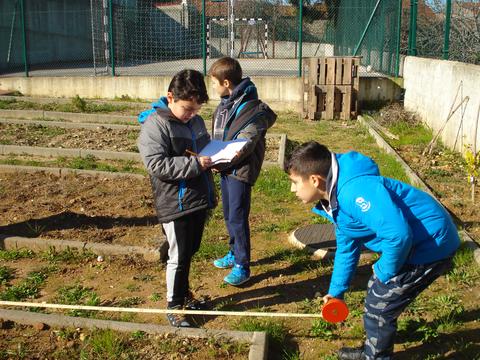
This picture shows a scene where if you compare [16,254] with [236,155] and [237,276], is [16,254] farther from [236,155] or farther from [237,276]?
[236,155]

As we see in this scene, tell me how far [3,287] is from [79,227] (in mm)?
1282

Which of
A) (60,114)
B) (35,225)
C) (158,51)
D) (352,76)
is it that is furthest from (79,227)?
(158,51)

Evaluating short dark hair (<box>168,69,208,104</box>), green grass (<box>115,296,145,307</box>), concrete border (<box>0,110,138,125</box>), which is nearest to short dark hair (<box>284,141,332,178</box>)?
short dark hair (<box>168,69,208,104</box>)

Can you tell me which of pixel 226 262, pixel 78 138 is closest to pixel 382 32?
pixel 78 138

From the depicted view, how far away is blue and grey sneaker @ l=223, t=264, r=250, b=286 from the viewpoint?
4.47m

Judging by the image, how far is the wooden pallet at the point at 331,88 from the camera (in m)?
12.1

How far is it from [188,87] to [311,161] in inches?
41.8

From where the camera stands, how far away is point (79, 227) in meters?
5.66

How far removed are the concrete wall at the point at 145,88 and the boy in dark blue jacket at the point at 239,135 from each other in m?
8.52

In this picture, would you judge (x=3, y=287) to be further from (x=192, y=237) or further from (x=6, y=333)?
(x=192, y=237)

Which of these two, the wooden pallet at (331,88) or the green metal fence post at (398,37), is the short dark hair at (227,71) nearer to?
the wooden pallet at (331,88)

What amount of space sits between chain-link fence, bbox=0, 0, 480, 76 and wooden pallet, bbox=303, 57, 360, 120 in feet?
5.32

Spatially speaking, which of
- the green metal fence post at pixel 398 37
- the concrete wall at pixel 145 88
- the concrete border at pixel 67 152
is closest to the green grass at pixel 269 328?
the concrete border at pixel 67 152

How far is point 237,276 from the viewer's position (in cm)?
448
